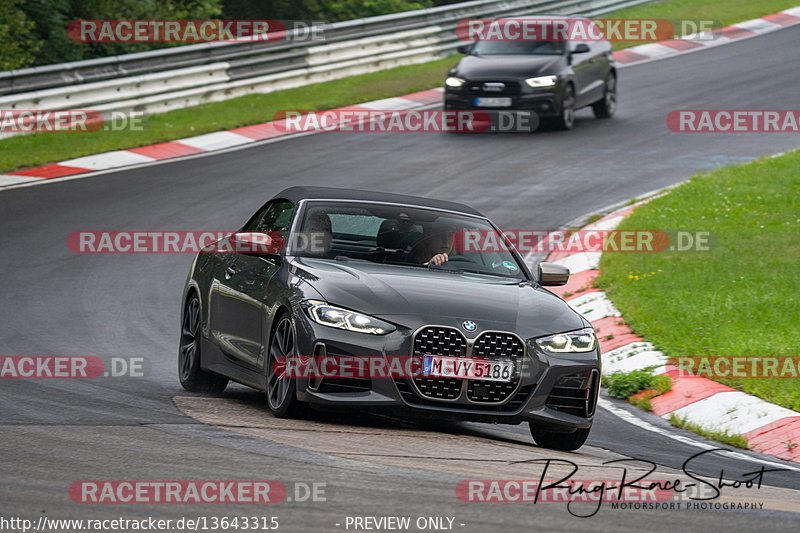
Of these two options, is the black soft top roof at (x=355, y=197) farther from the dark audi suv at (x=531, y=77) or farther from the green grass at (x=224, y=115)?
the dark audi suv at (x=531, y=77)

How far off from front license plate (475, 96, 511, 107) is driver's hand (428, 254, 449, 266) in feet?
44.9

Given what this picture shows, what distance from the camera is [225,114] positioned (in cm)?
2356

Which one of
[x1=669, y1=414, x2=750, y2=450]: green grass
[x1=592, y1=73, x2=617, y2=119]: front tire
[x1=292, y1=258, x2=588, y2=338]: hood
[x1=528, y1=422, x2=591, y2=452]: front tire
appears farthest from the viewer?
[x1=592, y1=73, x2=617, y2=119]: front tire

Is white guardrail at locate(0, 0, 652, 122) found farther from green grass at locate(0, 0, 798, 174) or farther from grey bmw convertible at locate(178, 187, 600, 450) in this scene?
grey bmw convertible at locate(178, 187, 600, 450)

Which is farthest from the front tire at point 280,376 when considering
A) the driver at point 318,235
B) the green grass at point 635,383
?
the green grass at point 635,383

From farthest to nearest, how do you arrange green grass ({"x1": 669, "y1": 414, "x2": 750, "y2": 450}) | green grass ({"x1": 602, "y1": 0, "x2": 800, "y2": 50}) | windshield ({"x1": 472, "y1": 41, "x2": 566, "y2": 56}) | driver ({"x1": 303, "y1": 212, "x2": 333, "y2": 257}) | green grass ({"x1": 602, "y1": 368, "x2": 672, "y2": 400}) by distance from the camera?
green grass ({"x1": 602, "y1": 0, "x2": 800, "y2": 50}) → windshield ({"x1": 472, "y1": 41, "x2": 566, "y2": 56}) → green grass ({"x1": 602, "y1": 368, "x2": 672, "y2": 400}) → green grass ({"x1": 669, "y1": 414, "x2": 750, "y2": 450}) → driver ({"x1": 303, "y1": 212, "x2": 333, "y2": 257})

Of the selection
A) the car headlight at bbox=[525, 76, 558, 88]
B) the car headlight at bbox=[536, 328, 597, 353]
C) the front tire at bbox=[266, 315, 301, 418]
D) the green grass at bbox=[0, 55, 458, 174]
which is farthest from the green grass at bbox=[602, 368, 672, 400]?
the car headlight at bbox=[525, 76, 558, 88]

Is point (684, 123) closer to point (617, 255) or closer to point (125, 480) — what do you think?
point (617, 255)

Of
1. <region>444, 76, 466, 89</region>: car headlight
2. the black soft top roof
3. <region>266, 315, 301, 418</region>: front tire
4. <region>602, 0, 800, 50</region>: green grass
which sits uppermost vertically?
the black soft top roof

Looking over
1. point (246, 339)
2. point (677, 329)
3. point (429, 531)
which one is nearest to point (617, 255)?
point (677, 329)

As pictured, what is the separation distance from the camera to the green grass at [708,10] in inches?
1358

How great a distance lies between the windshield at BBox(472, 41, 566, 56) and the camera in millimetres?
22883

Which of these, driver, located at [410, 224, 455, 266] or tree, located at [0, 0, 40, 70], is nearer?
driver, located at [410, 224, 455, 266]

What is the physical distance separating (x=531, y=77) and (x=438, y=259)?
13.6 meters
